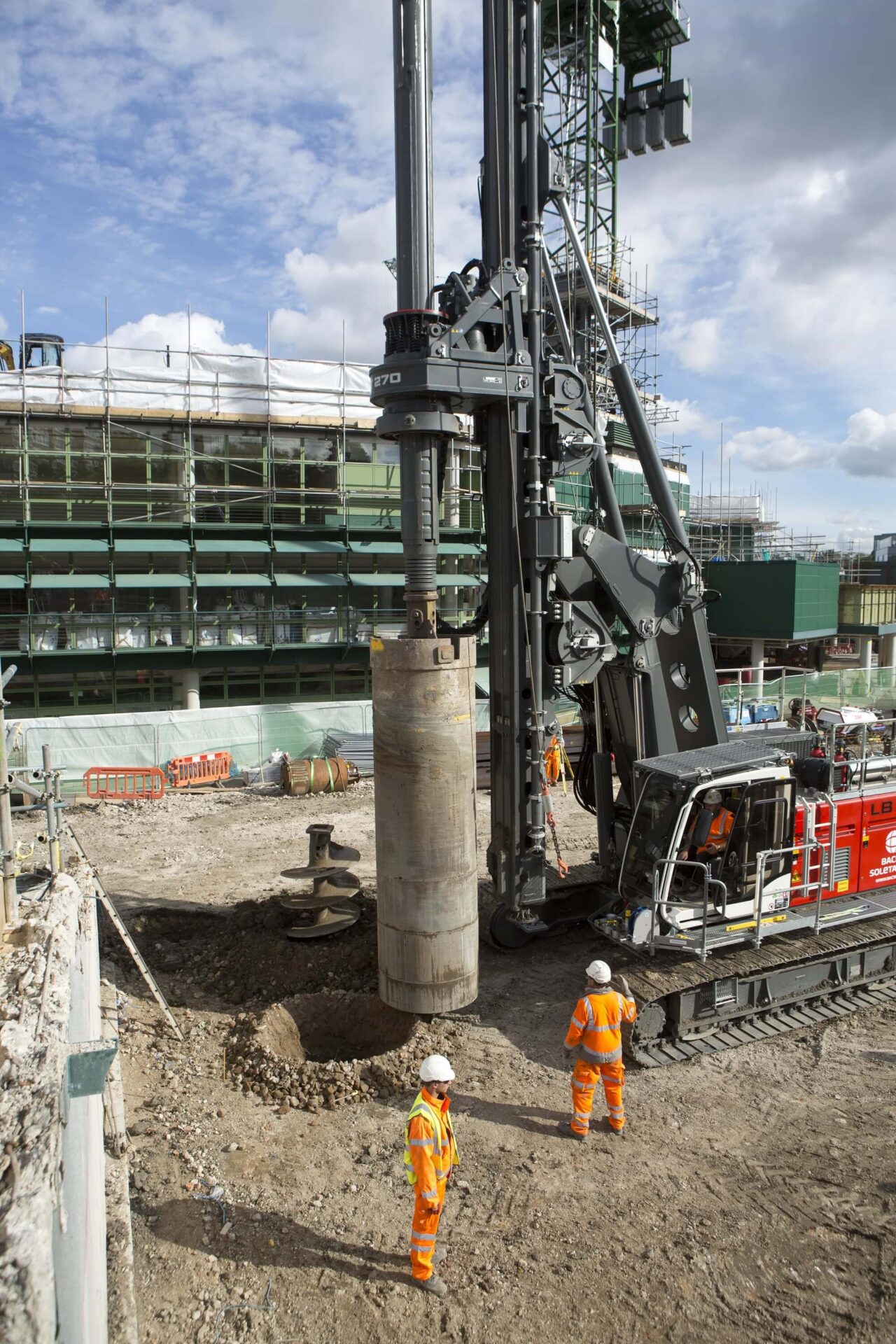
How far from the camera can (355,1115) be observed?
7.71 m

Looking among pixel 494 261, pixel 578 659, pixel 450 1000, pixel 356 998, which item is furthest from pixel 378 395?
pixel 356 998

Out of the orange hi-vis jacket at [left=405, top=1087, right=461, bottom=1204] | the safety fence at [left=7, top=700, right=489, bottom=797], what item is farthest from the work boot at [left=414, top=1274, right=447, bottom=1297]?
the safety fence at [left=7, top=700, right=489, bottom=797]

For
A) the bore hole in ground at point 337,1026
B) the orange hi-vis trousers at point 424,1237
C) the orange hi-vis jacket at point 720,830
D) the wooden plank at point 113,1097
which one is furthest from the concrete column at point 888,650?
the orange hi-vis trousers at point 424,1237

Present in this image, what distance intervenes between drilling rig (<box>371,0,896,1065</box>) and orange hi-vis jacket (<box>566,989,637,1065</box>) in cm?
119

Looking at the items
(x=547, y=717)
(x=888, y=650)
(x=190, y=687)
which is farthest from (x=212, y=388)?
(x=888, y=650)

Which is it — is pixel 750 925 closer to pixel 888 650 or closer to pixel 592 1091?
pixel 592 1091

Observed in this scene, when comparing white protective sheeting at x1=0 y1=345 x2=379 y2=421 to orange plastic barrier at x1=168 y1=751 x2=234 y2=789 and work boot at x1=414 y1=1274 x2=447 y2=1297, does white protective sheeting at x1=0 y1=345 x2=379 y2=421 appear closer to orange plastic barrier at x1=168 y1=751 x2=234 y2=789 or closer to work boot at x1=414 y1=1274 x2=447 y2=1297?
orange plastic barrier at x1=168 y1=751 x2=234 y2=789

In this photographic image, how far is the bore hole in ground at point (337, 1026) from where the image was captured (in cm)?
910

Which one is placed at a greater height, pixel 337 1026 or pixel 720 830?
pixel 720 830

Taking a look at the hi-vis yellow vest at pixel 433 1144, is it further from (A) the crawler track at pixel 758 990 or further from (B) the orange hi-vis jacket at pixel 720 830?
(B) the orange hi-vis jacket at pixel 720 830

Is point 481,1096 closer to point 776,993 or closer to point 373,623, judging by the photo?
point 776,993

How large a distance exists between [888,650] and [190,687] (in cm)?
3078

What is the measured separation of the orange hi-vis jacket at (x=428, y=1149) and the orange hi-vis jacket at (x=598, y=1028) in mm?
1922

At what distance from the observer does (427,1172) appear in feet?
18.7
